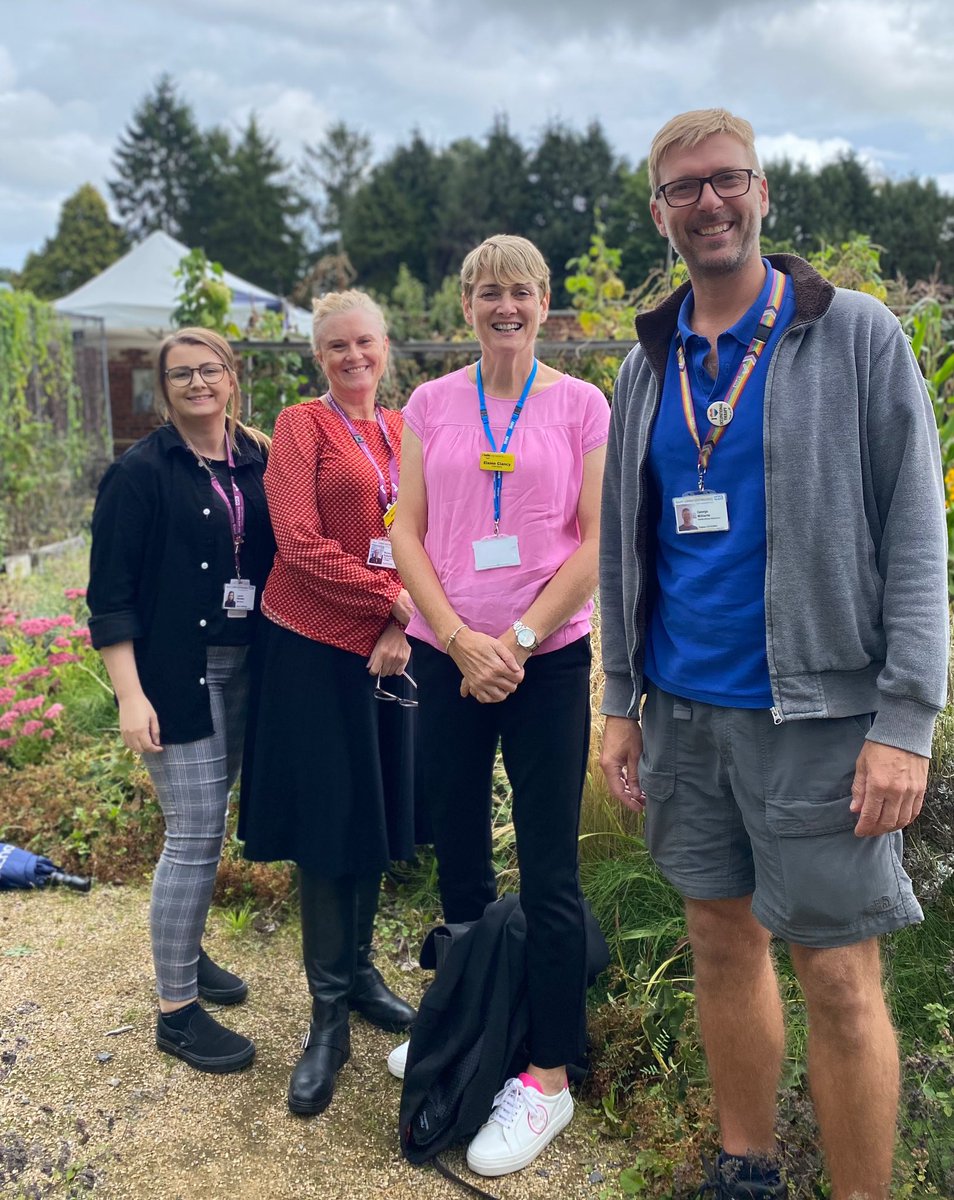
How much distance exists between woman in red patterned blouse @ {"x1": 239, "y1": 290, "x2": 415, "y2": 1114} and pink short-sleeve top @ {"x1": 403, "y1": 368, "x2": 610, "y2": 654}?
10.9 inches

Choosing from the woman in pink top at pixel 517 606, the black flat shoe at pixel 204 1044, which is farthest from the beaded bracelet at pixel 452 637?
the black flat shoe at pixel 204 1044

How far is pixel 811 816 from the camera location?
179 centimetres

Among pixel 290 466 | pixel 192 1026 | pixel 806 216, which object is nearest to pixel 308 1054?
pixel 192 1026

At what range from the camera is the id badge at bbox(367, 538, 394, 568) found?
274 cm

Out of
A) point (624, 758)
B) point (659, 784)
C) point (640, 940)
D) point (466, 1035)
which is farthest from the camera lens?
point (640, 940)

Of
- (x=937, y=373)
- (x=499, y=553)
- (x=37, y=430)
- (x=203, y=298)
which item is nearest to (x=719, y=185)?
(x=499, y=553)

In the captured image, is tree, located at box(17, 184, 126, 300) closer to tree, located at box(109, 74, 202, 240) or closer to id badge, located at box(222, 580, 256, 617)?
tree, located at box(109, 74, 202, 240)

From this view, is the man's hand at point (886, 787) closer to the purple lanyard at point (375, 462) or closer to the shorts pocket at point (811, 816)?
the shorts pocket at point (811, 816)

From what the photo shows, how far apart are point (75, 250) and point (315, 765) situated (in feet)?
149

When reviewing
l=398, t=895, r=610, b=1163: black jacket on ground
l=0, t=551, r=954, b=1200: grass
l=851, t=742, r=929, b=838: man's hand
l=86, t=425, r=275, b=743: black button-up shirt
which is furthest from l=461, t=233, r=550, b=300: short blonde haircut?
l=0, t=551, r=954, b=1200: grass

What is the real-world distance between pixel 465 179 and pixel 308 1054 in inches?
1538

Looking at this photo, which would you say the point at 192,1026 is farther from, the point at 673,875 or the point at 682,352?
the point at 682,352

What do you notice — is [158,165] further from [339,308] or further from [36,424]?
[339,308]

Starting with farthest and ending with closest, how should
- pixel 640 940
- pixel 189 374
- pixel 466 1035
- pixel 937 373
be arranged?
pixel 937 373, pixel 640 940, pixel 189 374, pixel 466 1035
